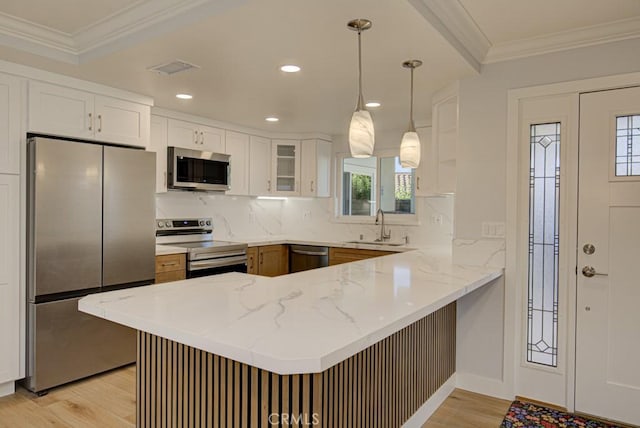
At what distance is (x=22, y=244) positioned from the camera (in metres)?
3.00

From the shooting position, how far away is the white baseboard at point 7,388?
296cm

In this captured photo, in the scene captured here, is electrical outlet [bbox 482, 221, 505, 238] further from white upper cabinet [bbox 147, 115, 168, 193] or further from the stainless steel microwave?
white upper cabinet [bbox 147, 115, 168, 193]

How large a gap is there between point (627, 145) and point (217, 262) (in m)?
3.44

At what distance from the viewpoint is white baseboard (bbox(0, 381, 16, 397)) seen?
2.96 m

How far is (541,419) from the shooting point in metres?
2.66

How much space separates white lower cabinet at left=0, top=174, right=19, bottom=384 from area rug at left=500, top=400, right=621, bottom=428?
3232 mm

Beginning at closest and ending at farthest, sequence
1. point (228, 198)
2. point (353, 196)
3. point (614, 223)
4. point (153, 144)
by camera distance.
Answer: point (614, 223) → point (153, 144) → point (228, 198) → point (353, 196)

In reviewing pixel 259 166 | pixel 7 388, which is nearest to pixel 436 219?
pixel 259 166

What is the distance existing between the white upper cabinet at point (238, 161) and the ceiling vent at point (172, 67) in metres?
1.94

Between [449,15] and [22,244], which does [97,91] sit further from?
[449,15]

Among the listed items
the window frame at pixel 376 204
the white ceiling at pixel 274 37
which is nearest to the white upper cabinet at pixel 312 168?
the window frame at pixel 376 204

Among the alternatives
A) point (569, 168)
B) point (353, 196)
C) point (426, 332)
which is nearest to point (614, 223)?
point (569, 168)

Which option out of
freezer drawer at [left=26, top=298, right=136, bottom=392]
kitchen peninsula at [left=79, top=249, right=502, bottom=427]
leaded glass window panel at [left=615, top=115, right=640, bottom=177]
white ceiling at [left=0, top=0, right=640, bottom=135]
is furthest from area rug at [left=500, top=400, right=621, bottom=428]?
freezer drawer at [left=26, top=298, right=136, bottom=392]

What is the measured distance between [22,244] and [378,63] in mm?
2733
